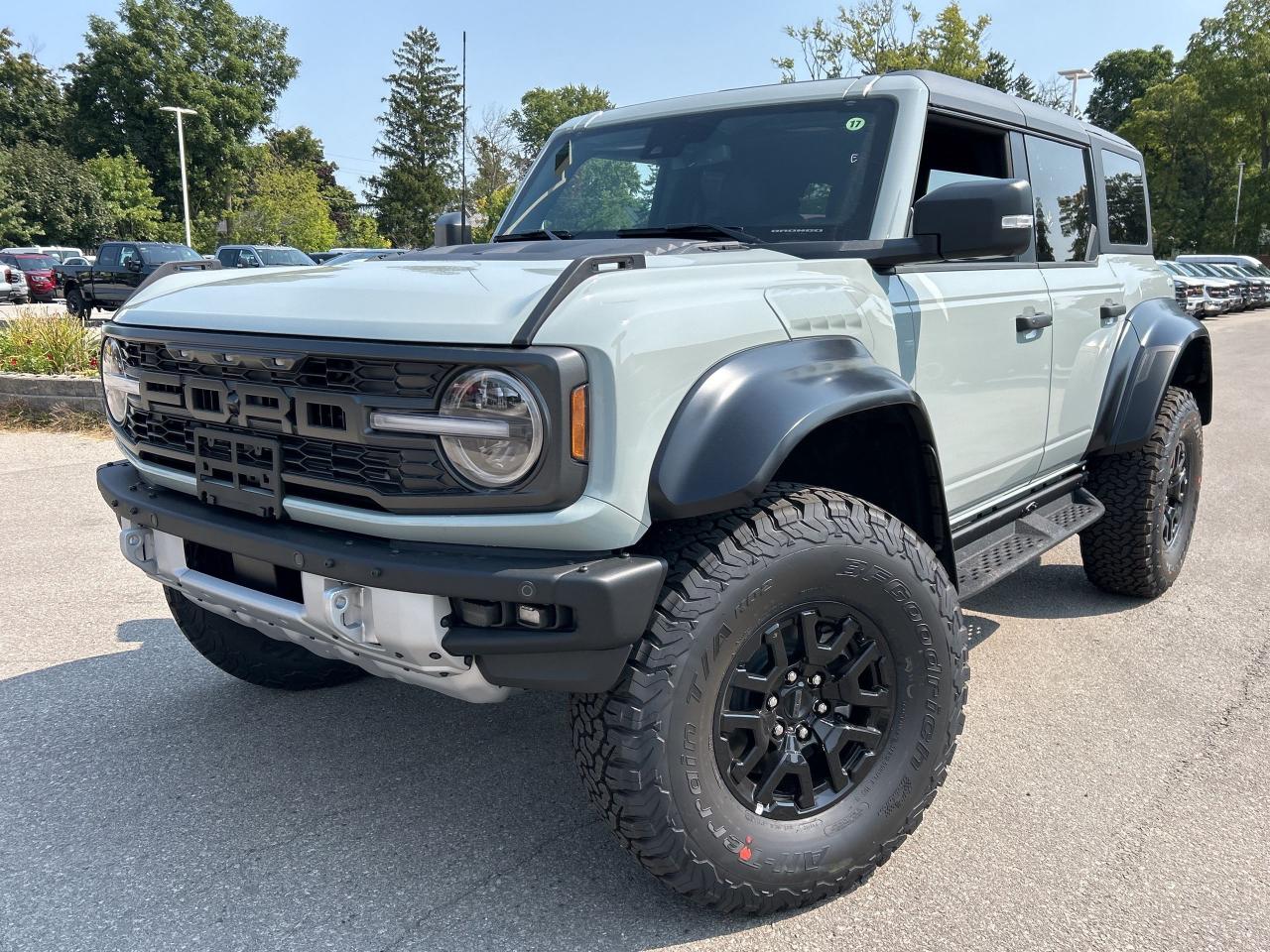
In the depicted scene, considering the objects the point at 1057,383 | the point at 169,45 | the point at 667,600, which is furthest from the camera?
the point at 169,45

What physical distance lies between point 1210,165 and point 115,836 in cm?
5205

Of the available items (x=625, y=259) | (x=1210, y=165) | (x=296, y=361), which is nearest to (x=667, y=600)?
(x=625, y=259)

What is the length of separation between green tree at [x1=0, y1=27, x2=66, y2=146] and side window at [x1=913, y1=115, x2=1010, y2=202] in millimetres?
57372

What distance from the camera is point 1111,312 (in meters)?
4.06

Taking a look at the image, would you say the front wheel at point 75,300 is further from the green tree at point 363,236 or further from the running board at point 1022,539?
the green tree at point 363,236

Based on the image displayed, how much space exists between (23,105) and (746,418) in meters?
59.6

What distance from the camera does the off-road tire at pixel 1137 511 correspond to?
13.9 ft

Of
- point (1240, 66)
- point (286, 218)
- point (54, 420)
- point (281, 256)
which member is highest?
point (1240, 66)

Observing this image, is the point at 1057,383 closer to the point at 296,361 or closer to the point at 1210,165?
the point at 296,361

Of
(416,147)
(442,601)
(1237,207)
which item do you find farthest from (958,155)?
Answer: (416,147)

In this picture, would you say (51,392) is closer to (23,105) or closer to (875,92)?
(875,92)

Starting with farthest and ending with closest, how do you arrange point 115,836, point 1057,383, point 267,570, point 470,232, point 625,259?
point 470,232 < point 1057,383 < point 115,836 < point 267,570 < point 625,259

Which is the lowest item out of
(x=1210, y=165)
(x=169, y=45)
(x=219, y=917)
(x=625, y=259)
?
(x=219, y=917)

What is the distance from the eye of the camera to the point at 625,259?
7.18 feet
